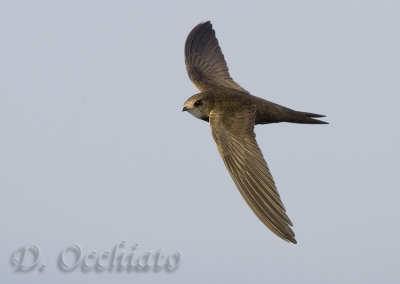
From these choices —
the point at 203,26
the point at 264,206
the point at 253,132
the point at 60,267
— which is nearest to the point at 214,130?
the point at 253,132

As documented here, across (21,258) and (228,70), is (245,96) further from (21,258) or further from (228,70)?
(21,258)

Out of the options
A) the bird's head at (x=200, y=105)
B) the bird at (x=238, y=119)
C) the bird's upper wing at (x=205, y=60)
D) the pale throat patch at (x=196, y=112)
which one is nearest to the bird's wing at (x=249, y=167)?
the bird at (x=238, y=119)

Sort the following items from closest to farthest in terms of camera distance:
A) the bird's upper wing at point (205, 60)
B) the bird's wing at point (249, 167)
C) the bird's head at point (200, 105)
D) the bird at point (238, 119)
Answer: the bird's wing at point (249, 167) → the bird at point (238, 119) → the bird's head at point (200, 105) → the bird's upper wing at point (205, 60)

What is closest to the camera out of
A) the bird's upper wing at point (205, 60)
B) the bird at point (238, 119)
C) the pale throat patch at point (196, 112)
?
the bird at point (238, 119)

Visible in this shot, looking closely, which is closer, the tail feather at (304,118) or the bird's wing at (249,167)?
the bird's wing at (249,167)

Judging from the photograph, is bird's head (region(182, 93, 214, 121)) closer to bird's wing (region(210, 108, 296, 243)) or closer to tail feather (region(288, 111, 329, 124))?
bird's wing (region(210, 108, 296, 243))

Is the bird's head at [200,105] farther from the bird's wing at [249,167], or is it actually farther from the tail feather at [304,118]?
the tail feather at [304,118]

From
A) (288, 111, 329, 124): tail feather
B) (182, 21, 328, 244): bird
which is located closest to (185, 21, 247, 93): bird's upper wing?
(182, 21, 328, 244): bird
